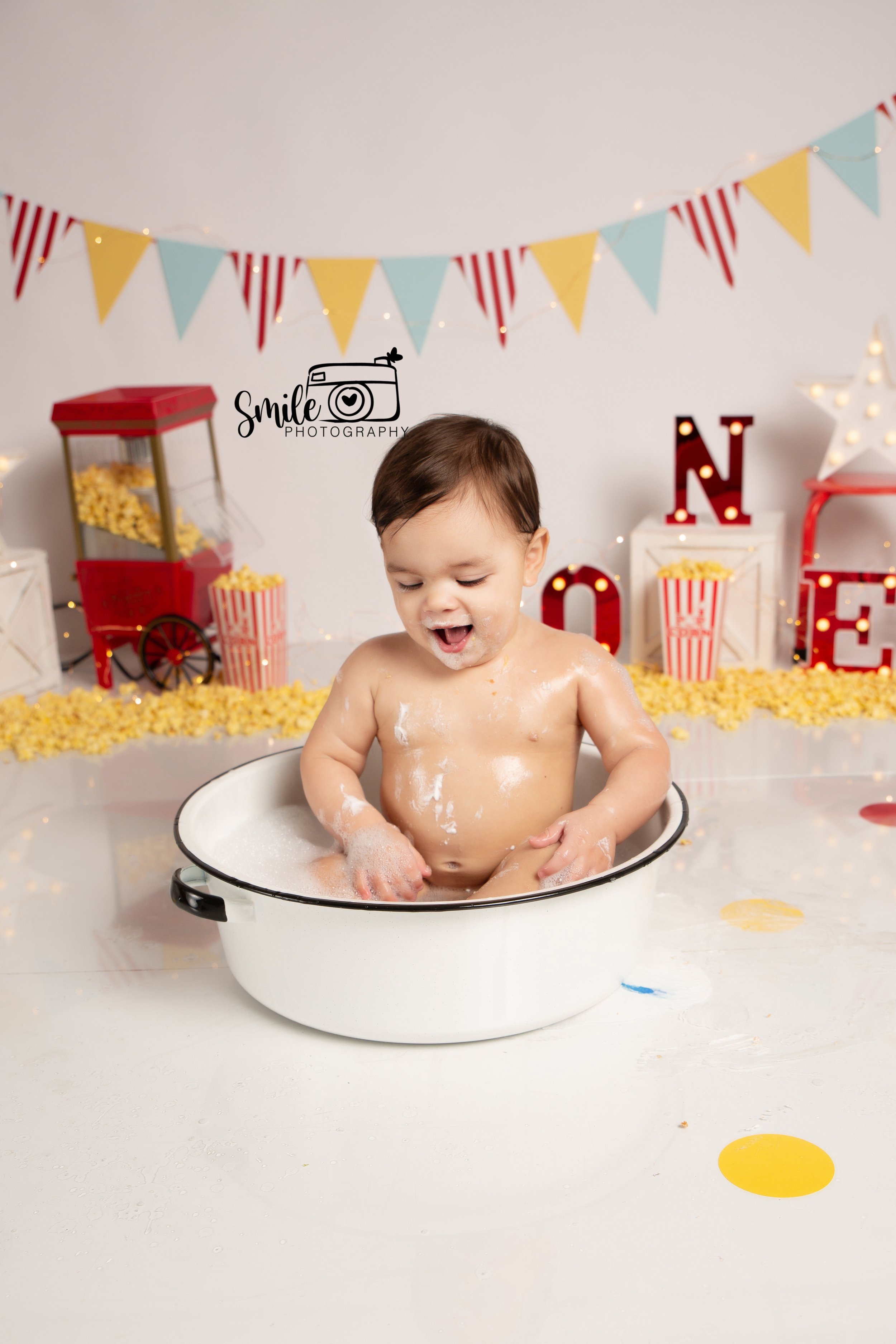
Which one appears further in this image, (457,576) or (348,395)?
(348,395)

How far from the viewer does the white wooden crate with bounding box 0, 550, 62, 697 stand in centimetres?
308

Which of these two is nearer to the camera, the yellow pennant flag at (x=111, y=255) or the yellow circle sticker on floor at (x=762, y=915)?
the yellow circle sticker on floor at (x=762, y=915)

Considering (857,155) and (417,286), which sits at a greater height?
(857,155)

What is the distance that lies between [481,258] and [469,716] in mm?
2150

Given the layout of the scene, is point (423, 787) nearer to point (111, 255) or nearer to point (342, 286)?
point (342, 286)

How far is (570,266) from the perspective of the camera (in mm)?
3297

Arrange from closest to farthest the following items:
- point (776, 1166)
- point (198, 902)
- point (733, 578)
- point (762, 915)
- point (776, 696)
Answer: point (776, 1166), point (198, 902), point (762, 915), point (776, 696), point (733, 578)

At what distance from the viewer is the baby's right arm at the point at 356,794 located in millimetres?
1473

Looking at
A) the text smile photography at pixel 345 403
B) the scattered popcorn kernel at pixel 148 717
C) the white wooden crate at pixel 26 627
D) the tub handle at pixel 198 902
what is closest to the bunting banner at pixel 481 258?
the text smile photography at pixel 345 403

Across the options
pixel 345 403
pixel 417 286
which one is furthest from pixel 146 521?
pixel 417 286

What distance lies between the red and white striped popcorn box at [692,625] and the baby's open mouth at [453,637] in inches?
60.6

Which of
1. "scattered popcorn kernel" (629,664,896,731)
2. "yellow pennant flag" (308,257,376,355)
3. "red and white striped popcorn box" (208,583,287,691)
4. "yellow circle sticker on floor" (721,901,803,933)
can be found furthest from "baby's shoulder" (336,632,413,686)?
"yellow pennant flag" (308,257,376,355)

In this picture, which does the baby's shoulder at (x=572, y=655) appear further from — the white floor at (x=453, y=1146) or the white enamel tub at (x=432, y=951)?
the white floor at (x=453, y=1146)

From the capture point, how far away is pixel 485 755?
1.58 metres
